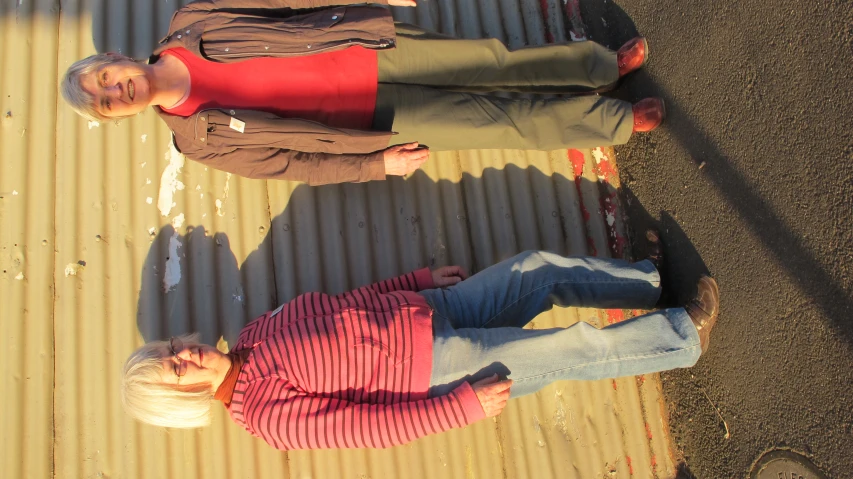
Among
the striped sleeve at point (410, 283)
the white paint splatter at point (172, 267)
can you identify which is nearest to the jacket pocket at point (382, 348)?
Result: the striped sleeve at point (410, 283)

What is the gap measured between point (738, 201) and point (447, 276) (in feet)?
4.06

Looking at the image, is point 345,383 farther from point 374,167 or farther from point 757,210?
point 757,210

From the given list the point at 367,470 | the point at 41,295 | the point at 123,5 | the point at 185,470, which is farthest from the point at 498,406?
the point at 123,5

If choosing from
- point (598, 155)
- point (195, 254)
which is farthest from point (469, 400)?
point (598, 155)

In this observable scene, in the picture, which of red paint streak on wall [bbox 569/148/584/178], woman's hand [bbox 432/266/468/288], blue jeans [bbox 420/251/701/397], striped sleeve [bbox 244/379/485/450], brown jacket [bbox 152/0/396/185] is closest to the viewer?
striped sleeve [bbox 244/379/485/450]

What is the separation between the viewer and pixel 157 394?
6.59 ft

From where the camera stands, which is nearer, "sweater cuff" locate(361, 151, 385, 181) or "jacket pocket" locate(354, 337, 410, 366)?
"jacket pocket" locate(354, 337, 410, 366)

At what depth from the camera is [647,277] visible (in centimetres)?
252

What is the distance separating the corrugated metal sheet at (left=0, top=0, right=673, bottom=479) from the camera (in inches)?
100

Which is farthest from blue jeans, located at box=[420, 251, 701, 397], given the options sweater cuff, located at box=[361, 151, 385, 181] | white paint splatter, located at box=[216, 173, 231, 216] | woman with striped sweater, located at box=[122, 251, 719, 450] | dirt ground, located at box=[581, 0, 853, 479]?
white paint splatter, located at box=[216, 173, 231, 216]

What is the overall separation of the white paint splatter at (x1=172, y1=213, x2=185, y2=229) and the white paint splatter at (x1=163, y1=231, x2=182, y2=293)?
0.04 meters

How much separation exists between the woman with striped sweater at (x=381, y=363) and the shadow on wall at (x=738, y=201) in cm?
31

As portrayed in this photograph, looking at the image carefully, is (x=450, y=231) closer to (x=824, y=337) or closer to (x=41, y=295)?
(x=824, y=337)

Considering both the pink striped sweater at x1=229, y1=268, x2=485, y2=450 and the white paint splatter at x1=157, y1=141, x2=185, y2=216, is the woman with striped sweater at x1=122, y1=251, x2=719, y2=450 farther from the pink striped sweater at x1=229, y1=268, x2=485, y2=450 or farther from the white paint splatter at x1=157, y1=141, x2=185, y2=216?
the white paint splatter at x1=157, y1=141, x2=185, y2=216
